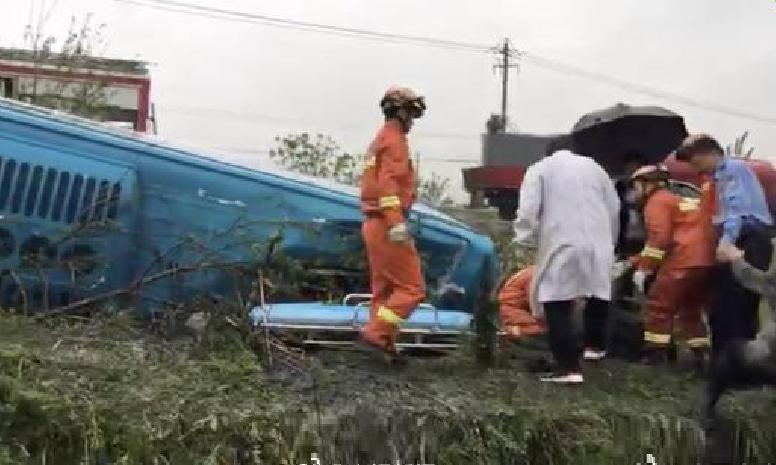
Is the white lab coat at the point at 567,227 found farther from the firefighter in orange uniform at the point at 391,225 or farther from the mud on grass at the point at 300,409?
the firefighter in orange uniform at the point at 391,225

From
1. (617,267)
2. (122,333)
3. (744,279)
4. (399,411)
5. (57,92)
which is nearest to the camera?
(399,411)

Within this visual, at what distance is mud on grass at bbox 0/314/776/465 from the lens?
4023 millimetres

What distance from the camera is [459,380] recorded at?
5.19 metres

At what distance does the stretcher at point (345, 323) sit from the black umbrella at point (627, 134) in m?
1.53

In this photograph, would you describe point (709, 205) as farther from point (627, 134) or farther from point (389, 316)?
point (389, 316)

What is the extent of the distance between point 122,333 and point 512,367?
1815mm

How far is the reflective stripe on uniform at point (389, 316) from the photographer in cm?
531

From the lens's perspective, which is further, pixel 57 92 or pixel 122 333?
pixel 57 92

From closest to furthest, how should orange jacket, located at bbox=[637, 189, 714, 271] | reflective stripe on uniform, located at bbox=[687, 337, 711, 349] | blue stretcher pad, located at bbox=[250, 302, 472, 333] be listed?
blue stretcher pad, located at bbox=[250, 302, 472, 333]
orange jacket, located at bbox=[637, 189, 714, 271]
reflective stripe on uniform, located at bbox=[687, 337, 711, 349]

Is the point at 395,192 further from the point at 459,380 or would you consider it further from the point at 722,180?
the point at 722,180

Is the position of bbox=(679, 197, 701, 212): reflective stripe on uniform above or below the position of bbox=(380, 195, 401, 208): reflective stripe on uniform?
above

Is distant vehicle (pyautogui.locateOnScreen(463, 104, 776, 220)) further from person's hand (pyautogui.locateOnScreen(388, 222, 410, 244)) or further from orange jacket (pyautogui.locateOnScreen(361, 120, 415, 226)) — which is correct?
person's hand (pyautogui.locateOnScreen(388, 222, 410, 244))

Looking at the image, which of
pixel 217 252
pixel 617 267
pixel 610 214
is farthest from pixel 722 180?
pixel 217 252

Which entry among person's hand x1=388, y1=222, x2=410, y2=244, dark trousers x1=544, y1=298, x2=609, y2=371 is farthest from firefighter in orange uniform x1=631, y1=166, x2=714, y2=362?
person's hand x1=388, y1=222, x2=410, y2=244
